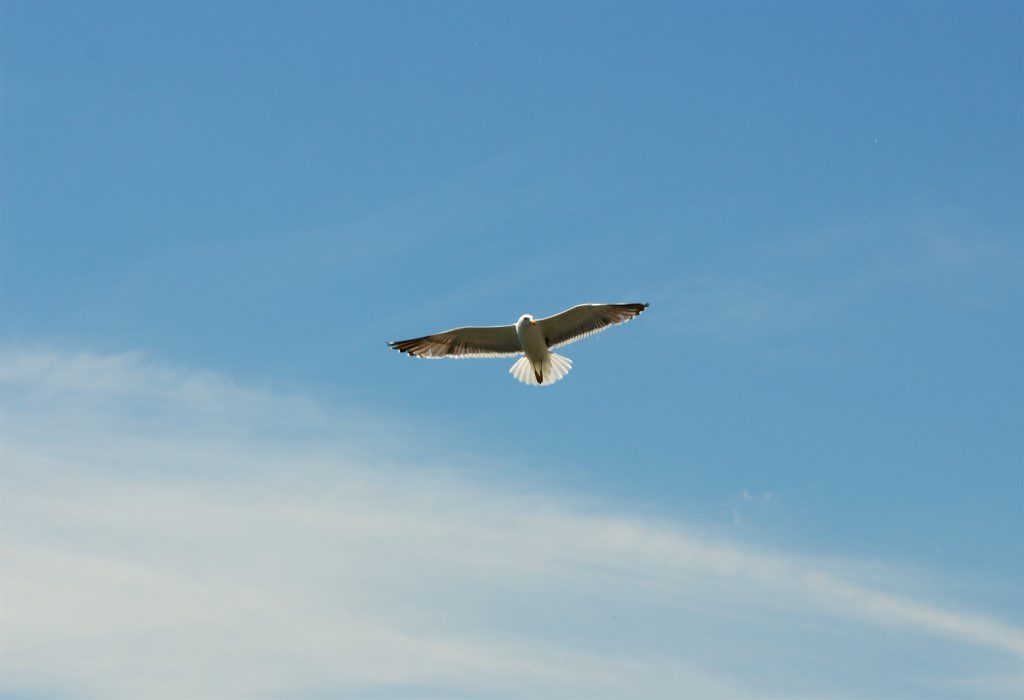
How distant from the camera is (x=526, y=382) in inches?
1091

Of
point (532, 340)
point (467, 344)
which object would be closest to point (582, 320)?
point (532, 340)

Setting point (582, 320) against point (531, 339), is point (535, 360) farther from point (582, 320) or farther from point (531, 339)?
point (582, 320)

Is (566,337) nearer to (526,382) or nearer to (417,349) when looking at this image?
(526,382)

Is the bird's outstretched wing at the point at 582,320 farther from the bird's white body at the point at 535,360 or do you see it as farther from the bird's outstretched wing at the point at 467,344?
the bird's outstretched wing at the point at 467,344

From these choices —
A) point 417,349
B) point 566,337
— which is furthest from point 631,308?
point 417,349

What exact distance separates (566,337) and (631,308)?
1.63 meters

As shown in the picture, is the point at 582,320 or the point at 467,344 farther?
the point at 467,344

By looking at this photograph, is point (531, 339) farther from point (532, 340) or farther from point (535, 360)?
point (535, 360)

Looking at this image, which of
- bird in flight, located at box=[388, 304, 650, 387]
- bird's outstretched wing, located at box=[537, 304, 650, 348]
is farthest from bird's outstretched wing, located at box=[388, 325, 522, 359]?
bird's outstretched wing, located at box=[537, 304, 650, 348]

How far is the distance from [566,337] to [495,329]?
148 cm

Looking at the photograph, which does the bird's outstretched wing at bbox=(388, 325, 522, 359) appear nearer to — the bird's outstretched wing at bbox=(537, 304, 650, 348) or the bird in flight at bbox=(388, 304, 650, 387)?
the bird in flight at bbox=(388, 304, 650, 387)

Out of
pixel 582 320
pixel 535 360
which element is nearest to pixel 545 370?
pixel 535 360

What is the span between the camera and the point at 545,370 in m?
27.4

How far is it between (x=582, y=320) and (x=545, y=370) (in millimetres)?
1438
